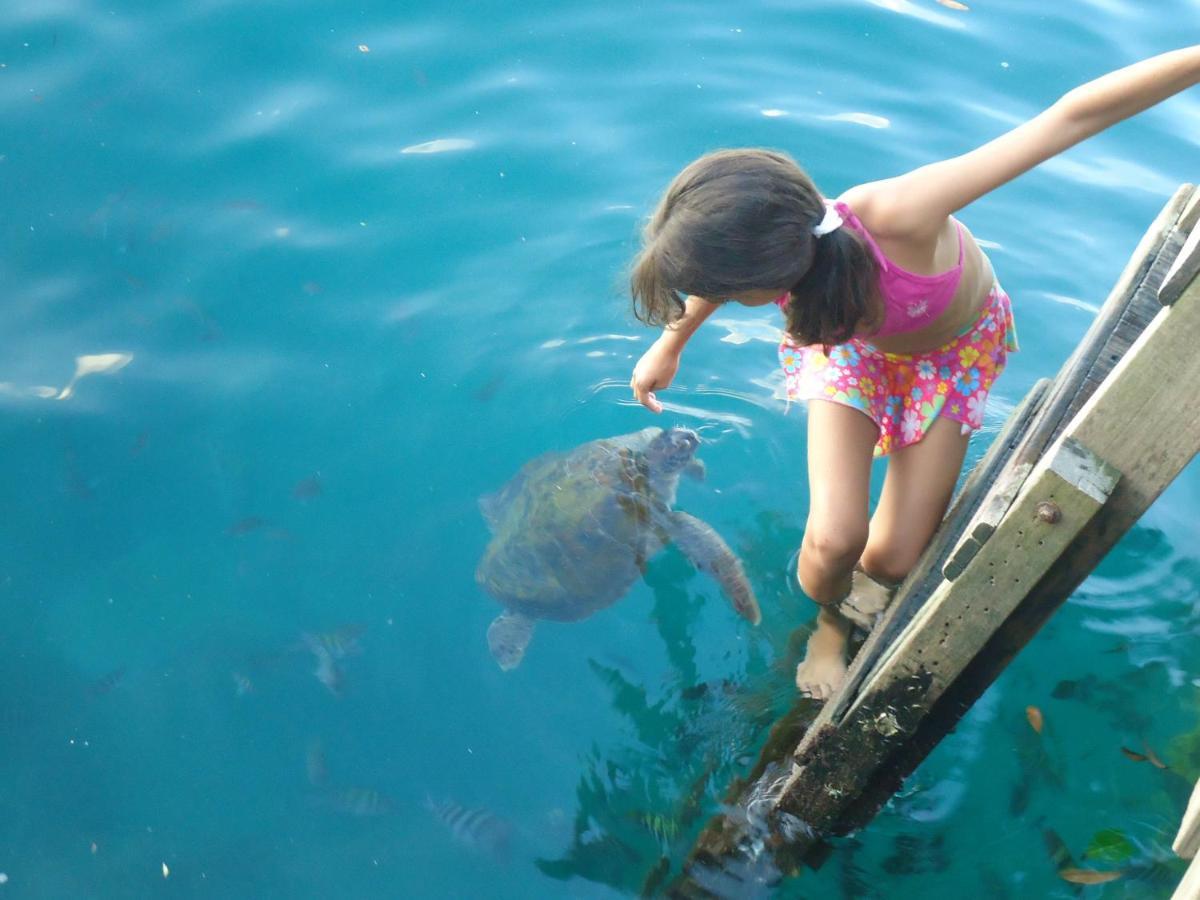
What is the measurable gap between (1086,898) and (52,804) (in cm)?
314

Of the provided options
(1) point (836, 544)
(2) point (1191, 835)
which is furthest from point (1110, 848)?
(1) point (836, 544)

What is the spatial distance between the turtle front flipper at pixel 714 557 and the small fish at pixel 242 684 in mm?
1622

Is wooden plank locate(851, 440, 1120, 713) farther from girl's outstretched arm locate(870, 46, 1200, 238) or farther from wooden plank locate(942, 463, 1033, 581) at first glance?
girl's outstretched arm locate(870, 46, 1200, 238)

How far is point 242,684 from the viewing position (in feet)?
11.3

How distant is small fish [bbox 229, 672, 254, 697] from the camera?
344 centimetres

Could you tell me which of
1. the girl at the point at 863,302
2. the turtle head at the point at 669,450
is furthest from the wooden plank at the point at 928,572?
the turtle head at the point at 669,450

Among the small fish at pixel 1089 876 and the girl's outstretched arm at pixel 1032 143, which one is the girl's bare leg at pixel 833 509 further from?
the small fish at pixel 1089 876

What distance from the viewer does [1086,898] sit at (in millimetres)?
2922

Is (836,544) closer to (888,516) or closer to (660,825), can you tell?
(888,516)

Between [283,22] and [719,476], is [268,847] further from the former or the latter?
[283,22]

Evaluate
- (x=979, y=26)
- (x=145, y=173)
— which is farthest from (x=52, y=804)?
(x=979, y=26)

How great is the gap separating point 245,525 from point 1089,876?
3.11 metres

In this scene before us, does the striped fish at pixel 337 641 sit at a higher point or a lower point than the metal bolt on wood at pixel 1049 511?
lower

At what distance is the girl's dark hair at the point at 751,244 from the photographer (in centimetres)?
250
